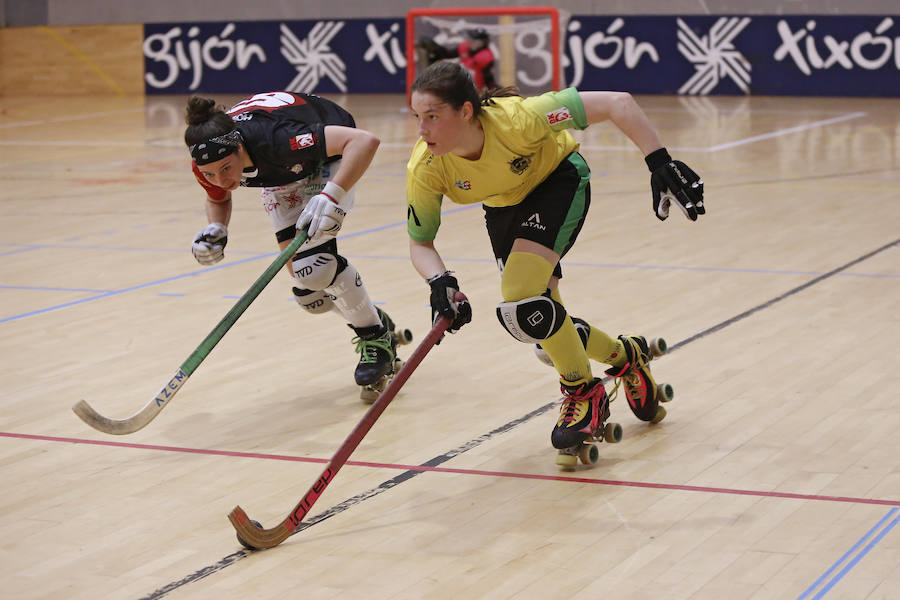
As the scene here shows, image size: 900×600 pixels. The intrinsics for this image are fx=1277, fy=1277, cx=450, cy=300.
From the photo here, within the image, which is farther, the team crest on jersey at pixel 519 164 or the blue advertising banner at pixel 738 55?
the blue advertising banner at pixel 738 55

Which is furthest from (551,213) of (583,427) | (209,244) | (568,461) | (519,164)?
(209,244)

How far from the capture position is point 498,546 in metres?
3.49

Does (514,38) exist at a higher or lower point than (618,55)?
higher

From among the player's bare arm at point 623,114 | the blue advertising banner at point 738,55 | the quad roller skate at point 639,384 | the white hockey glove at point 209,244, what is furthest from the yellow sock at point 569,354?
the blue advertising banner at point 738,55

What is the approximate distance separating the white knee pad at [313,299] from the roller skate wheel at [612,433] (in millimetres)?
1511

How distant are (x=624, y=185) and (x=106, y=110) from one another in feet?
37.8

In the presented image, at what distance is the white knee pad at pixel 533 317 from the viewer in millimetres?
4051

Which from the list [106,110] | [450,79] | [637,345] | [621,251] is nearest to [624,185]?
[621,251]

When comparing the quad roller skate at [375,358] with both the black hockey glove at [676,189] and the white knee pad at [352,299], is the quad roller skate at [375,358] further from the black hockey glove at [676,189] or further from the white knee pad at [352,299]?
the black hockey glove at [676,189]

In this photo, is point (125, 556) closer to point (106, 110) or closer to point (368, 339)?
point (368, 339)

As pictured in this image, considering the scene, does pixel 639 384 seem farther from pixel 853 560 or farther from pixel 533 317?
pixel 853 560

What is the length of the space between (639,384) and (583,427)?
48 cm

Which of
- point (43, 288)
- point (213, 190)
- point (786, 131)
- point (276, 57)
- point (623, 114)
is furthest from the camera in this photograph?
point (276, 57)

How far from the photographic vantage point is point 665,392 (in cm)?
465
